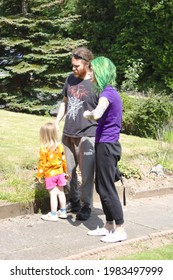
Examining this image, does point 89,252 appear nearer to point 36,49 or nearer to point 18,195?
point 18,195

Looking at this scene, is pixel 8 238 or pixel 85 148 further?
pixel 85 148

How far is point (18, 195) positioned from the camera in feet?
18.9

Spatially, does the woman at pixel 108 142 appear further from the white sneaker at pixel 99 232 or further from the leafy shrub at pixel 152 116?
the leafy shrub at pixel 152 116

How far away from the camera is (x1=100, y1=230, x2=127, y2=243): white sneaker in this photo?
4.84 meters

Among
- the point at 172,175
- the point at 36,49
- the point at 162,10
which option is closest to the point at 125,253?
the point at 172,175

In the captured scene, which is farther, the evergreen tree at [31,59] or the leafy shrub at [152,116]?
the evergreen tree at [31,59]

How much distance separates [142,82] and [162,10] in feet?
10.9

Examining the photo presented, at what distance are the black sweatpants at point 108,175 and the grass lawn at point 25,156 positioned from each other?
127cm

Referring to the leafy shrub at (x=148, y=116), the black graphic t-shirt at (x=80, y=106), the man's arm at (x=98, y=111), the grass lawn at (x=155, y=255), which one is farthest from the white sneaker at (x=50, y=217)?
the leafy shrub at (x=148, y=116)

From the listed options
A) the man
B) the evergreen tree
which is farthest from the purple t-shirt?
the evergreen tree

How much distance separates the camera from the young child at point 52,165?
5.48 meters

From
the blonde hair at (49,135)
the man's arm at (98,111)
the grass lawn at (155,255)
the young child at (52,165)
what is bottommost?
the grass lawn at (155,255)

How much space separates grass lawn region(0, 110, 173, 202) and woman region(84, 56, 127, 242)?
4.24 feet

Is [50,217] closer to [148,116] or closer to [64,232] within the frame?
[64,232]
